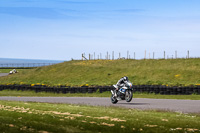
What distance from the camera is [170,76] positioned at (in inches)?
1844

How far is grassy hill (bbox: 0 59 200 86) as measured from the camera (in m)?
46.2

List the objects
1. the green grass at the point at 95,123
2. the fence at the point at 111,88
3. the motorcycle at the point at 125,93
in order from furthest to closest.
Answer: the fence at the point at 111,88 → the motorcycle at the point at 125,93 → the green grass at the point at 95,123

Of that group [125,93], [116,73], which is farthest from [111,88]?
[116,73]

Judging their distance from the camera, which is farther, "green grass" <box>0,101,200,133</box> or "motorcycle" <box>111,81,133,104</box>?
"motorcycle" <box>111,81,133,104</box>

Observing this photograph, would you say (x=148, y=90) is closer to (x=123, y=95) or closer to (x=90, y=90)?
(x=90, y=90)

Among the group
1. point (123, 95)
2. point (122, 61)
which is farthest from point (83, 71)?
point (123, 95)

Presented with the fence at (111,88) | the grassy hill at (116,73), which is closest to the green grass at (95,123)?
the fence at (111,88)

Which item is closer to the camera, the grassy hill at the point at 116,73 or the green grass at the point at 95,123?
the green grass at the point at 95,123

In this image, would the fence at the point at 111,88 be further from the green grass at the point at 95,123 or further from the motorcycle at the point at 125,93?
the green grass at the point at 95,123

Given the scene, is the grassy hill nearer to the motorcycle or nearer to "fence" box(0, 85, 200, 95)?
"fence" box(0, 85, 200, 95)

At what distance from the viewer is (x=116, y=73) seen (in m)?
53.6

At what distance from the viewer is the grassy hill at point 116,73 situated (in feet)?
152

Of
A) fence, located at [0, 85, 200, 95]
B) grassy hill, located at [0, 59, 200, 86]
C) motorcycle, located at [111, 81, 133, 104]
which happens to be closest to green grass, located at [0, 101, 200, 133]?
motorcycle, located at [111, 81, 133, 104]

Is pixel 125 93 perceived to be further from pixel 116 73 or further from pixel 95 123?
pixel 116 73
